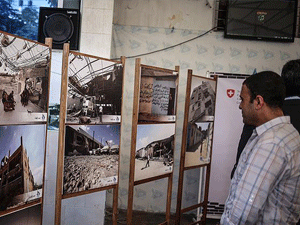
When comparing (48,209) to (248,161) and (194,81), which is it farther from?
(248,161)

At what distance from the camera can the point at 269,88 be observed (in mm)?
1530

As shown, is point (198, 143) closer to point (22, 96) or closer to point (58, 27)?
point (58, 27)

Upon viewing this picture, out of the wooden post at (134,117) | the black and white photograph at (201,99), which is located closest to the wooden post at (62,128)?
the wooden post at (134,117)

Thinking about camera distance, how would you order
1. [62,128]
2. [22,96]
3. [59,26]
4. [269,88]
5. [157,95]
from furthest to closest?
[59,26] < [157,95] < [62,128] < [22,96] < [269,88]

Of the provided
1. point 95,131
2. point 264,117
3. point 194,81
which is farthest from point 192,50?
point 264,117

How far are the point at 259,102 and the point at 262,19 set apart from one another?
324cm

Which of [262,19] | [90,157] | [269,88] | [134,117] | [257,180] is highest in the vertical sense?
[262,19]

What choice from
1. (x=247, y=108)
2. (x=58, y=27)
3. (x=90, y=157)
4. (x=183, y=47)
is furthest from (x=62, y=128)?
(x=183, y=47)

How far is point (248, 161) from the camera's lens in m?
1.49

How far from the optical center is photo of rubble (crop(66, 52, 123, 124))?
102 inches

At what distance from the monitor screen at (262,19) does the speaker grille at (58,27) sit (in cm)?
193

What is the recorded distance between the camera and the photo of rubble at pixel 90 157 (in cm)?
264

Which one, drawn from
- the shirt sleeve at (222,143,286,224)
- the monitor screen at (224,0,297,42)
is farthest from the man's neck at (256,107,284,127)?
the monitor screen at (224,0,297,42)

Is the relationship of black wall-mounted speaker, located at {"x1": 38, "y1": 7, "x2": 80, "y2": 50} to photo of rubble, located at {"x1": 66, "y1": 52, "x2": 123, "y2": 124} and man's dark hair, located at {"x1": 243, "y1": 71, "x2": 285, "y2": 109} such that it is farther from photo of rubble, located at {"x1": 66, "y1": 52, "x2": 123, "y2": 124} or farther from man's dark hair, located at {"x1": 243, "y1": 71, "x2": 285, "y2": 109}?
man's dark hair, located at {"x1": 243, "y1": 71, "x2": 285, "y2": 109}
